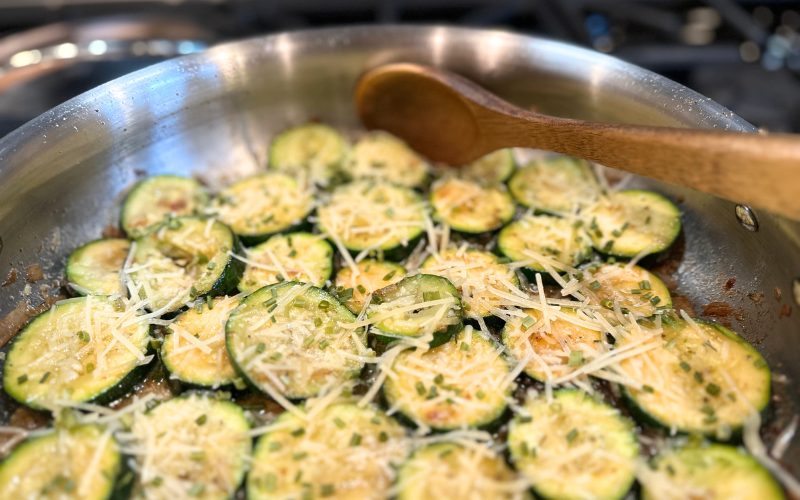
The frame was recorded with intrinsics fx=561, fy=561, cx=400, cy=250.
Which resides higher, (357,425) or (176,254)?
(176,254)

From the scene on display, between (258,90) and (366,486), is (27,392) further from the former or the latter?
(258,90)

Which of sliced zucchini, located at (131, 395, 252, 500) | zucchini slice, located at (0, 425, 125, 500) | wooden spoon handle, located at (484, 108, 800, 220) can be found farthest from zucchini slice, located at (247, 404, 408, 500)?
wooden spoon handle, located at (484, 108, 800, 220)

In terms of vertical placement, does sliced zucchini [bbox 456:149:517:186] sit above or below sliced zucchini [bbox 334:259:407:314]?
above

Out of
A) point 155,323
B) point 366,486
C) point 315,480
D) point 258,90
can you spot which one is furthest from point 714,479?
point 258,90

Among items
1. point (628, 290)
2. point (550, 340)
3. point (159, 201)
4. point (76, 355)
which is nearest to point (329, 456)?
point (550, 340)

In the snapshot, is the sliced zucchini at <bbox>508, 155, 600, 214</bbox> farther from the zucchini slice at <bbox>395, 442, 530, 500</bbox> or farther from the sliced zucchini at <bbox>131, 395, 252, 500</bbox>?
the sliced zucchini at <bbox>131, 395, 252, 500</bbox>

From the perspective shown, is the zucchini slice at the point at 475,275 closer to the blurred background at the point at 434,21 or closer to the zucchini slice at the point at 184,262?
the zucchini slice at the point at 184,262
